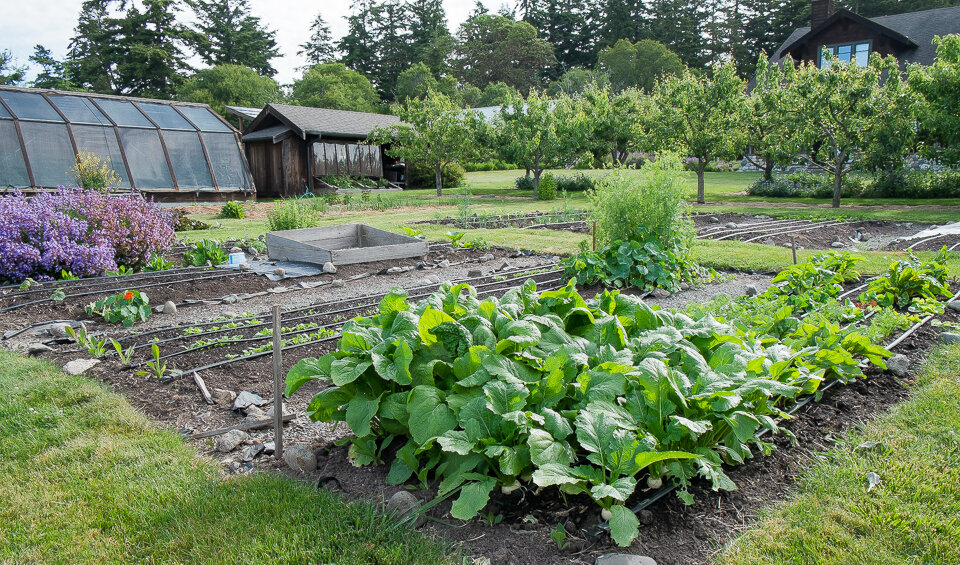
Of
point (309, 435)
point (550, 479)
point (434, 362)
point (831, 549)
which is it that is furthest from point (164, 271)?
point (831, 549)

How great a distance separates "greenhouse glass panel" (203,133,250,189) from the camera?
17203mm

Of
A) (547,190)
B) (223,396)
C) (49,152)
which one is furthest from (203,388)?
(547,190)

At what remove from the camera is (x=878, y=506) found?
2115mm

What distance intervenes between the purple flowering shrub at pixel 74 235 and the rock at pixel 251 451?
4.55 metres

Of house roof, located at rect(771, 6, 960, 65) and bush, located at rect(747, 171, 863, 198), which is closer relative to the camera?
bush, located at rect(747, 171, 863, 198)

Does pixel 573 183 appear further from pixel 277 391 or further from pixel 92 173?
pixel 277 391

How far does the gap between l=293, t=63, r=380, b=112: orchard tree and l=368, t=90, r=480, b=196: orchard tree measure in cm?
1450

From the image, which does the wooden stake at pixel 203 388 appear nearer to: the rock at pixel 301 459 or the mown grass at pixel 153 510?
the mown grass at pixel 153 510

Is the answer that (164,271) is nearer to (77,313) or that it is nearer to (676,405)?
(77,313)

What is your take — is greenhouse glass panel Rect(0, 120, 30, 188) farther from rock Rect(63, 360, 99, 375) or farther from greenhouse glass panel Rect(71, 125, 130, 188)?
rock Rect(63, 360, 99, 375)

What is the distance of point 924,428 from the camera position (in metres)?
2.62

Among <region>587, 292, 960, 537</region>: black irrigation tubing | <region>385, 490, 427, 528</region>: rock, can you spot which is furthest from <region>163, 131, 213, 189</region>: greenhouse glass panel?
<region>587, 292, 960, 537</region>: black irrigation tubing

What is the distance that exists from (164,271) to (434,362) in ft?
17.4

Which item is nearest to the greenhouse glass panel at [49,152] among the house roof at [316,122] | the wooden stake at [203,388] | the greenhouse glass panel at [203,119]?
the greenhouse glass panel at [203,119]
